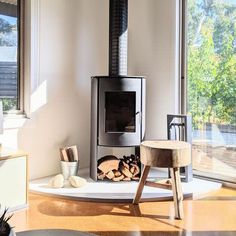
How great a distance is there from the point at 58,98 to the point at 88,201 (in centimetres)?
123

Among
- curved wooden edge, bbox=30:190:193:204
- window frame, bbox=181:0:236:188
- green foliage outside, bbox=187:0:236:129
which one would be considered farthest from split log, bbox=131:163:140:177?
green foliage outside, bbox=187:0:236:129

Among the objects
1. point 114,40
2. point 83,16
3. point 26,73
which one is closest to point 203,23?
point 114,40

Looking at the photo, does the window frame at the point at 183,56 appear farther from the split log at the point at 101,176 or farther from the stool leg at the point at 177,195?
the stool leg at the point at 177,195

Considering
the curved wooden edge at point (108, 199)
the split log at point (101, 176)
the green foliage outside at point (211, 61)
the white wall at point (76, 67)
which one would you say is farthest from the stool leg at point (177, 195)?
the white wall at point (76, 67)

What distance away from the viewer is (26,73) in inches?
139

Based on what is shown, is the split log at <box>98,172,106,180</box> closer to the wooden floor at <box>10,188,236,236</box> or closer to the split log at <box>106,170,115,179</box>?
the split log at <box>106,170,115,179</box>

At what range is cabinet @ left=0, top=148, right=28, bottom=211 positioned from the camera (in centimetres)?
276

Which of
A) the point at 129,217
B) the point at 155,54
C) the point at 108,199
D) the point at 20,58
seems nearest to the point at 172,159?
the point at 129,217

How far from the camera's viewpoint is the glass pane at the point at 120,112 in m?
3.55

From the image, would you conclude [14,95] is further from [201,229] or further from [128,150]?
[201,229]

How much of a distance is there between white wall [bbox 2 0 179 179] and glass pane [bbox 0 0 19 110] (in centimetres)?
16

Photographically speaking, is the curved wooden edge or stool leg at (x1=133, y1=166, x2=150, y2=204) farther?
the curved wooden edge

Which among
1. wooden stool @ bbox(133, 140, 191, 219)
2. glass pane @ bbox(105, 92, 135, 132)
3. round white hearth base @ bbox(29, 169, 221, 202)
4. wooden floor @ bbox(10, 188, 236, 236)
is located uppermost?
glass pane @ bbox(105, 92, 135, 132)

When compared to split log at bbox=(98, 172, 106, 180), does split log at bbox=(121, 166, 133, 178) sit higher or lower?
higher
